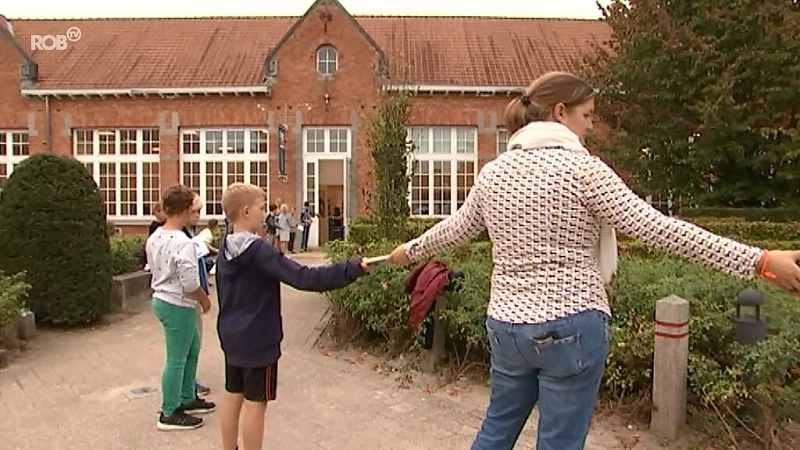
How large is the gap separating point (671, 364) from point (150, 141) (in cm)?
2132

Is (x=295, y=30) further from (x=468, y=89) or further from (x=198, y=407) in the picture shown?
(x=198, y=407)

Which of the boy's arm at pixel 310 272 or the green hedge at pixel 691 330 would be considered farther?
the green hedge at pixel 691 330

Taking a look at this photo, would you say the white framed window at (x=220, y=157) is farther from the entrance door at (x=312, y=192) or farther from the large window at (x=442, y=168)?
the large window at (x=442, y=168)

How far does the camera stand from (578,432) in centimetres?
245

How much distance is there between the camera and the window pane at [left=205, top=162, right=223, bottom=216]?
22.9 meters

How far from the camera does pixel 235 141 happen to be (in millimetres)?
22859

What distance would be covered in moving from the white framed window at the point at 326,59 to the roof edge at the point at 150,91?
1827mm

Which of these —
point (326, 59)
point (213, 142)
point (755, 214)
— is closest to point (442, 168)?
point (326, 59)

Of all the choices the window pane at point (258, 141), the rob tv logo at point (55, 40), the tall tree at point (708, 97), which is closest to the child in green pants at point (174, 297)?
the tall tree at point (708, 97)

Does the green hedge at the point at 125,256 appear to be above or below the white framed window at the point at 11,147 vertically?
below

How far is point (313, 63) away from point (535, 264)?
817 inches

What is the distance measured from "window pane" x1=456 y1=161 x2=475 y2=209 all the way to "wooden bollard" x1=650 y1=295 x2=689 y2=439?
59.6 ft

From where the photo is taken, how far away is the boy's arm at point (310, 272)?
3285mm

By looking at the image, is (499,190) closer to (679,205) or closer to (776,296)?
(776,296)
